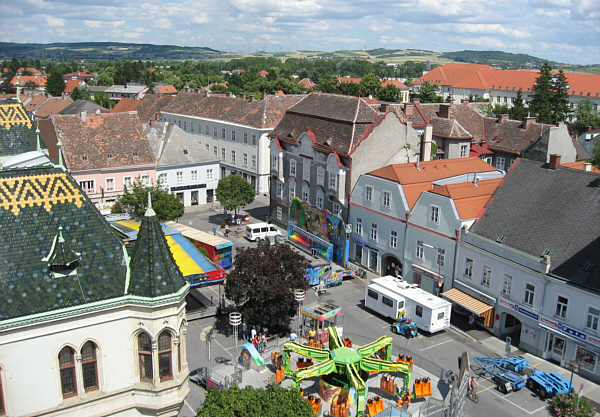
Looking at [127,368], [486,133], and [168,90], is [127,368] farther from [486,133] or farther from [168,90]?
[168,90]

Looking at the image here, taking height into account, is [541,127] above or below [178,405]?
above

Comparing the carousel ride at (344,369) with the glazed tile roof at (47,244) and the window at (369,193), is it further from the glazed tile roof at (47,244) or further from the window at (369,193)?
the window at (369,193)

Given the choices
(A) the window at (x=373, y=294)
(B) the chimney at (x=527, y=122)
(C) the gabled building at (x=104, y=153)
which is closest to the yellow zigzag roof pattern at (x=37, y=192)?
(A) the window at (x=373, y=294)

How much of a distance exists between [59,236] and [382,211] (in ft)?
105

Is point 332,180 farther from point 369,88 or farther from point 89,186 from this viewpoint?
point 369,88

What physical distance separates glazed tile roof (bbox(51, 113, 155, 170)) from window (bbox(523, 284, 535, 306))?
4375 cm

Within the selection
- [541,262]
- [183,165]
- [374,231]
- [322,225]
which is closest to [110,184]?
[183,165]

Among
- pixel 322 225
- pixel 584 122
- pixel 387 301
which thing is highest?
pixel 584 122

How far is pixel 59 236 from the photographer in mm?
19531

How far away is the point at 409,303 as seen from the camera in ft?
130

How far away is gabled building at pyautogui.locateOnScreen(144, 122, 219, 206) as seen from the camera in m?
67.7

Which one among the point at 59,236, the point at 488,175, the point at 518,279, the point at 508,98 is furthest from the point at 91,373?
the point at 508,98

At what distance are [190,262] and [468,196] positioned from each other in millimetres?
21257

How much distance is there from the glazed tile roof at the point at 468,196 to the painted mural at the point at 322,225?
10512 millimetres
